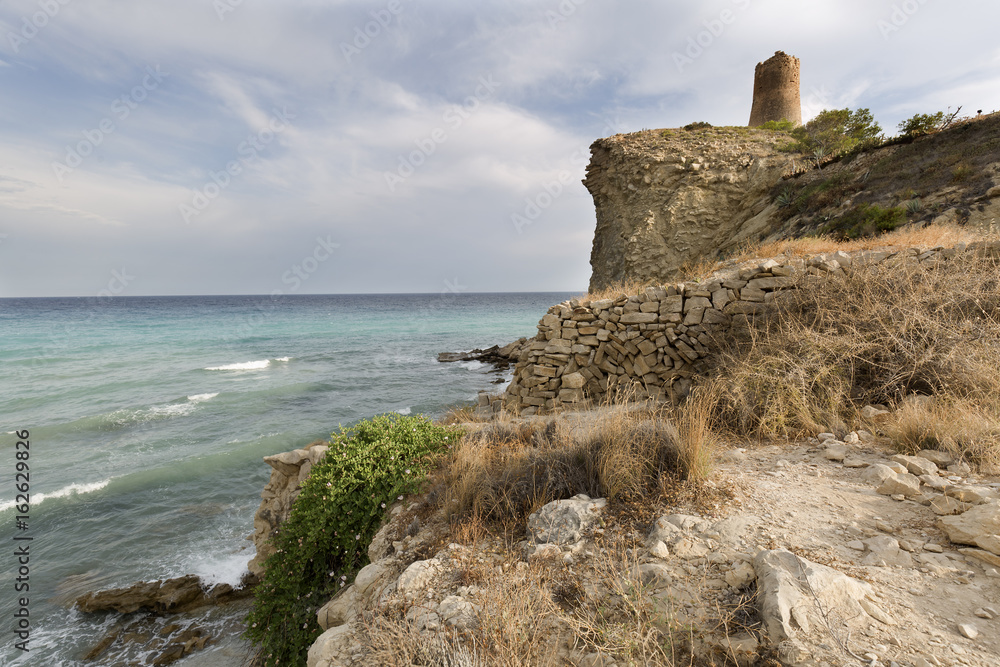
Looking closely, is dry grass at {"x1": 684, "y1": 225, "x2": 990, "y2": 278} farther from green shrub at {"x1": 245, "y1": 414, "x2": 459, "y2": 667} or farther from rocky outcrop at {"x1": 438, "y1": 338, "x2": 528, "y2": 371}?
rocky outcrop at {"x1": 438, "y1": 338, "x2": 528, "y2": 371}

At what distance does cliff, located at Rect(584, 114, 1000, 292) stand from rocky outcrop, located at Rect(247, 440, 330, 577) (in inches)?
446

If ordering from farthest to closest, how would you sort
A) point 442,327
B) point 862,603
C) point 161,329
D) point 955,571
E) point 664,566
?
point 442,327 → point 161,329 → point 664,566 → point 955,571 → point 862,603

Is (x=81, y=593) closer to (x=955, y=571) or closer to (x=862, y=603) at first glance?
(x=862, y=603)

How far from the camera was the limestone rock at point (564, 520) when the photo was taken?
3.20 m

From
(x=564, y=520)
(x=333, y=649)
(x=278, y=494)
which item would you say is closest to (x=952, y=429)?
(x=564, y=520)

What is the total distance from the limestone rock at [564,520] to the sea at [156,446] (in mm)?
4808

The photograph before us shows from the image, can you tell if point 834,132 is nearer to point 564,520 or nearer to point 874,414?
point 874,414

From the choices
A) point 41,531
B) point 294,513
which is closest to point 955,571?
point 294,513

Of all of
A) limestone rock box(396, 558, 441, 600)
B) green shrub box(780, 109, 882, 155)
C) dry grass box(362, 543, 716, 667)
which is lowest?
limestone rock box(396, 558, 441, 600)

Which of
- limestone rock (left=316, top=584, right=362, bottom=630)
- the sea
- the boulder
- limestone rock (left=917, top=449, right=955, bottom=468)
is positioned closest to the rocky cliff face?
the sea

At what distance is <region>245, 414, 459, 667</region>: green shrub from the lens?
167 inches

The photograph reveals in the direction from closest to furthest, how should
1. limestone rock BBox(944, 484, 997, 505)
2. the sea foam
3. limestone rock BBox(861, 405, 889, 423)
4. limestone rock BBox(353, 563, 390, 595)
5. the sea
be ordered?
limestone rock BBox(944, 484, 997, 505)
limestone rock BBox(353, 563, 390, 595)
limestone rock BBox(861, 405, 889, 423)
the sea
the sea foam

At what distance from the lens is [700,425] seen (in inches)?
154

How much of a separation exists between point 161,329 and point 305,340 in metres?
18.0
